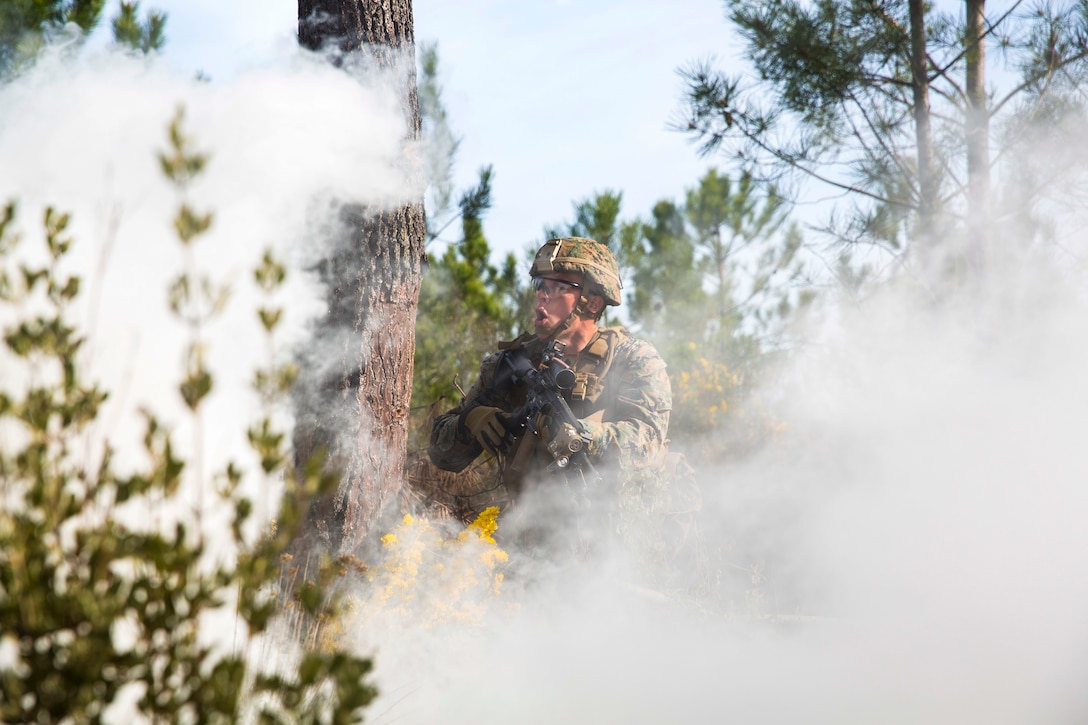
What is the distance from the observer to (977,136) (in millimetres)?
6102

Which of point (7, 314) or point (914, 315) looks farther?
point (914, 315)

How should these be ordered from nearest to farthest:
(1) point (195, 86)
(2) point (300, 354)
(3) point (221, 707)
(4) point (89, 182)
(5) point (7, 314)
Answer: (3) point (221, 707) → (5) point (7, 314) → (4) point (89, 182) → (1) point (195, 86) → (2) point (300, 354)

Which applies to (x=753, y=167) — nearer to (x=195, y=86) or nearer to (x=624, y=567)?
(x=624, y=567)

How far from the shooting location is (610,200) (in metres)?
10.4

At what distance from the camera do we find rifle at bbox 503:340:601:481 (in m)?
3.75

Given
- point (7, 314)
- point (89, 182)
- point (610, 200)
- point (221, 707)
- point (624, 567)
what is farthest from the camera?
point (610, 200)

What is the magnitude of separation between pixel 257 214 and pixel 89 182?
0.53 meters

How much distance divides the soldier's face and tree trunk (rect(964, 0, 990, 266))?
3218 mm

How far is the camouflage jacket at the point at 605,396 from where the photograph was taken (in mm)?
4043

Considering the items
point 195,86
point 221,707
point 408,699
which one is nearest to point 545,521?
point 408,699

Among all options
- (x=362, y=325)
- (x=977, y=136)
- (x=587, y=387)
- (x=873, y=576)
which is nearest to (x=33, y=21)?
(x=362, y=325)

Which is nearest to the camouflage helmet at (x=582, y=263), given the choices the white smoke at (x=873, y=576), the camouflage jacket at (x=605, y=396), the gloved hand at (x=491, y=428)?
the camouflage jacket at (x=605, y=396)

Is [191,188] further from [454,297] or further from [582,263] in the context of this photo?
[454,297]

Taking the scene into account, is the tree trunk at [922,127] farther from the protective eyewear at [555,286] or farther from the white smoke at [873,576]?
the protective eyewear at [555,286]
